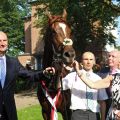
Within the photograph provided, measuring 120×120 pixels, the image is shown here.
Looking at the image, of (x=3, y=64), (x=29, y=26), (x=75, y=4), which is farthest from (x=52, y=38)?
(x=29, y=26)

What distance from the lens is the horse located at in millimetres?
7242

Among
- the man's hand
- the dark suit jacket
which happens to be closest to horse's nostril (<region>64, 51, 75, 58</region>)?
the man's hand

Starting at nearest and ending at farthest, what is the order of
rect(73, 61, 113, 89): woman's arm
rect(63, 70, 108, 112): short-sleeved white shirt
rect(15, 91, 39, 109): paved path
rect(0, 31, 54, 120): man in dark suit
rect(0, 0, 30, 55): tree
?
rect(0, 31, 54, 120): man in dark suit < rect(73, 61, 113, 89): woman's arm < rect(63, 70, 108, 112): short-sleeved white shirt < rect(15, 91, 39, 109): paved path < rect(0, 0, 30, 55): tree

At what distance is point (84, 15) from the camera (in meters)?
24.1

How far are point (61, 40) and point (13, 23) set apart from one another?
1814 inches

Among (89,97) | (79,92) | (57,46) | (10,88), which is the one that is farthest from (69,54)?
(10,88)

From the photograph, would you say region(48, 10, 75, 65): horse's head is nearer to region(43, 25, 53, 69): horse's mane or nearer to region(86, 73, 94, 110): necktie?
region(43, 25, 53, 69): horse's mane

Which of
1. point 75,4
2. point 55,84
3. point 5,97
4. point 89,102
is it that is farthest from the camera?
point 75,4

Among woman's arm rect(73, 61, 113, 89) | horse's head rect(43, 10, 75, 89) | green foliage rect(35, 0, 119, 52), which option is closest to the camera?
woman's arm rect(73, 61, 113, 89)

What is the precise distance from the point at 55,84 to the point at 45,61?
0.54m

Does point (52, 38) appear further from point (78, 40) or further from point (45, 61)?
point (78, 40)

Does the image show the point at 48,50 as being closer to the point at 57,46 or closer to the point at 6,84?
the point at 57,46

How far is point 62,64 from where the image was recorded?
6.90m

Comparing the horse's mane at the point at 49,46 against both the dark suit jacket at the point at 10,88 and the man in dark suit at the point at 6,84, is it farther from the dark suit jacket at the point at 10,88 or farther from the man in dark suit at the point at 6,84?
the man in dark suit at the point at 6,84
